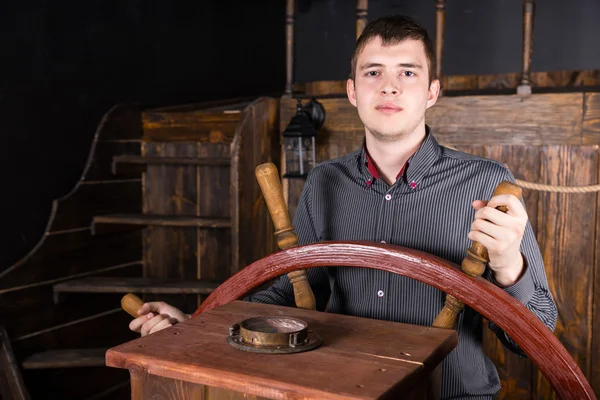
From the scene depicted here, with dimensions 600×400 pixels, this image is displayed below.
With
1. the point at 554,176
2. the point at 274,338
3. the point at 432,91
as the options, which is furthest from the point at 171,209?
the point at 274,338

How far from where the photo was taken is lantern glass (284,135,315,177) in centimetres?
280

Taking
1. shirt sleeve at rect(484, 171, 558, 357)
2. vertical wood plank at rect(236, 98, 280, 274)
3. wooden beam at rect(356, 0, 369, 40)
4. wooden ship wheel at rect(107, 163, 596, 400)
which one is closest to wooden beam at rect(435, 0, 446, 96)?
wooden beam at rect(356, 0, 369, 40)

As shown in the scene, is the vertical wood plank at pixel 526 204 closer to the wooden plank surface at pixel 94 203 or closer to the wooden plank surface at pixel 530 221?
the wooden plank surface at pixel 530 221

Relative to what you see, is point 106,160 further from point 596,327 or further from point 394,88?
point 596,327

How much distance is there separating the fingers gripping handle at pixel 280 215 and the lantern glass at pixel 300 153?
5.24 feet

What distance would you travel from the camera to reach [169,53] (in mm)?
3654

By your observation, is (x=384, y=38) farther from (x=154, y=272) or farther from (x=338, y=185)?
(x=154, y=272)

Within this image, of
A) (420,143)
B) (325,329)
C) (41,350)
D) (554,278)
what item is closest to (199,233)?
(41,350)

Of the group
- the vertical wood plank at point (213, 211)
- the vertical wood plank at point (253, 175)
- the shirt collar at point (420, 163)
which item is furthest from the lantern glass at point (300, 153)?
the shirt collar at point (420, 163)

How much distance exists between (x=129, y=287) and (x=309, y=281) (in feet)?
5.11

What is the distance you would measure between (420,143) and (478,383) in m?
0.53

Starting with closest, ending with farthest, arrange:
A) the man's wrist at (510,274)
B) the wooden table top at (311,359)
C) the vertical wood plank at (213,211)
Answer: the wooden table top at (311,359), the man's wrist at (510,274), the vertical wood plank at (213,211)

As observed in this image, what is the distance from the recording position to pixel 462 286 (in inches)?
40.0

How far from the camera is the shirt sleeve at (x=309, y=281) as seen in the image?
147 centimetres
